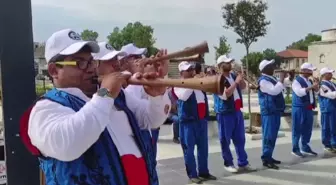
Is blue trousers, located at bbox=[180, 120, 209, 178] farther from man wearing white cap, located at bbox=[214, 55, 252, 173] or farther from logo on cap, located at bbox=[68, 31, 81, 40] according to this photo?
logo on cap, located at bbox=[68, 31, 81, 40]

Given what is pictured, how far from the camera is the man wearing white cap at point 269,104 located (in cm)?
639

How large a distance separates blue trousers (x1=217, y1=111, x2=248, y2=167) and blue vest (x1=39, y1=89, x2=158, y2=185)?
442 centimetres

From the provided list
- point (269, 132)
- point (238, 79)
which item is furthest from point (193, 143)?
point (269, 132)

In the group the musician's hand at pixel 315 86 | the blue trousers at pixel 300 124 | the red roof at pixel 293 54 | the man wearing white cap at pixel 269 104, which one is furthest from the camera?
the red roof at pixel 293 54

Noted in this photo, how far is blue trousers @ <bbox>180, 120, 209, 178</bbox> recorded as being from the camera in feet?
18.5

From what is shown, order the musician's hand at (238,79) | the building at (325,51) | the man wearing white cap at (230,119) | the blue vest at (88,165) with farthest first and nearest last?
the building at (325,51)
the man wearing white cap at (230,119)
the musician's hand at (238,79)
the blue vest at (88,165)

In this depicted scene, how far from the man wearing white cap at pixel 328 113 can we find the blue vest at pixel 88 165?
6708mm

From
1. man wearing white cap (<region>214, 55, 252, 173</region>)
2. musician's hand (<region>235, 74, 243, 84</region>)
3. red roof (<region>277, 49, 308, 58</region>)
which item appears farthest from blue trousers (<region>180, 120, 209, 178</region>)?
red roof (<region>277, 49, 308, 58</region>)

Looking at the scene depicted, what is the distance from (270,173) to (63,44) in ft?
15.9

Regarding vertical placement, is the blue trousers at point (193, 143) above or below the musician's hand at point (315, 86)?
below

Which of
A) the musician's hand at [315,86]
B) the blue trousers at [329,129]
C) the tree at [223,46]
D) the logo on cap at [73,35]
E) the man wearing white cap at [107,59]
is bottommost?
the blue trousers at [329,129]

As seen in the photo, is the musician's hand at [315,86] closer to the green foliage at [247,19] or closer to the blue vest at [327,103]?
the blue vest at [327,103]

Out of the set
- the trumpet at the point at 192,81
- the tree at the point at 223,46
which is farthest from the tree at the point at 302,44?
the trumpet at the point at 192,81

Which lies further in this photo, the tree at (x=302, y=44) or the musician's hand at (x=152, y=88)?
the tree at (x=302, y=44)
